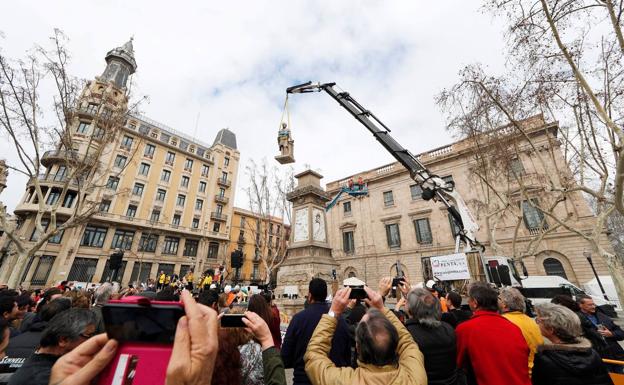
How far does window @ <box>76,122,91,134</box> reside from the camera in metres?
26.0

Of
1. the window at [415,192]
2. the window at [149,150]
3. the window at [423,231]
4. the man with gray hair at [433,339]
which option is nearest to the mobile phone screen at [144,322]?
the man with gray hair at [433,339]

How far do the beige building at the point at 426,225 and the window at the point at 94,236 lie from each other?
2347cm

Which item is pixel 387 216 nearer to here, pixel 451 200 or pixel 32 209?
pixel 451 200

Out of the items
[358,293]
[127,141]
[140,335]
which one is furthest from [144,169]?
[140,335]

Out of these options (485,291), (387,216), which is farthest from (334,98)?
(387,216)

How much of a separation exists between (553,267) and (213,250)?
111 ft

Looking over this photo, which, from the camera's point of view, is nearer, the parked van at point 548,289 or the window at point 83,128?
the parked van at point 548,289

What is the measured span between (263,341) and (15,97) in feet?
53.8

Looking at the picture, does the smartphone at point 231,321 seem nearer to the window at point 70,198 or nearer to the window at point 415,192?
the window at point 415,192

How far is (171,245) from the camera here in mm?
29641

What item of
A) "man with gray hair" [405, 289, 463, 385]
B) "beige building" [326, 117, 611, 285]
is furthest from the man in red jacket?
"beige building" [326, 117, 611, 285]

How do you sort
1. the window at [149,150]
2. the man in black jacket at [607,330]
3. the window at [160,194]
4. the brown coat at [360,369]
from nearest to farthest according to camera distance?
the brown coat at [360,369], the man in black jacket at [607,330], the window at [160,194], the window at [149,150]

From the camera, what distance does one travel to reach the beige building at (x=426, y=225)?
646 inches

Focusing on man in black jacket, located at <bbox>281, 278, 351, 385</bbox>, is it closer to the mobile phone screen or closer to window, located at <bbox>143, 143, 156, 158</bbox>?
the mobile phone screen
